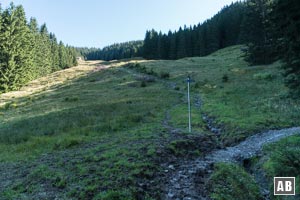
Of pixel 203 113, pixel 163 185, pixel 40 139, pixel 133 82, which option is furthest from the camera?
pixel 133 82

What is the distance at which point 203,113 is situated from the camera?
23.7m

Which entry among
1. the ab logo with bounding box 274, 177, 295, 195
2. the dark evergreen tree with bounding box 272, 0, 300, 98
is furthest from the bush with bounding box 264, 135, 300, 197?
the dark evergreen tree with bounding box 272, 0, 300, 98

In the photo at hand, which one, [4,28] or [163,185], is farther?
[4,28]

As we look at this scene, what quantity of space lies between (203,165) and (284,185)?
3.42 meters

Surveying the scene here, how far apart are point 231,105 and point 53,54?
94071 millimetres

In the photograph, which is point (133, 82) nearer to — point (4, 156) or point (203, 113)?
point (203, 113)

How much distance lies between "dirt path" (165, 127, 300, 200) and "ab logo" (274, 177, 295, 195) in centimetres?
258

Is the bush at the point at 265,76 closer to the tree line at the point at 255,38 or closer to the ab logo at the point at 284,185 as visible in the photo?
the tree line at the point at 255,38

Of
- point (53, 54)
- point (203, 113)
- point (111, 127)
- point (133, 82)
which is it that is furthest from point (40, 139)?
point (53, 54)

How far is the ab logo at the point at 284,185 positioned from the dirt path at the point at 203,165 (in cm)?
258

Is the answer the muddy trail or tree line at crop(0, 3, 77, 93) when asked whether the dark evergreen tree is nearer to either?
the muddy trail

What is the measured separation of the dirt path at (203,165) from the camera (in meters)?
9.83

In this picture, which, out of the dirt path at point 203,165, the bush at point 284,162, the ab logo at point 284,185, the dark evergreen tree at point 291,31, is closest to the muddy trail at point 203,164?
the dirt path at point 203,165

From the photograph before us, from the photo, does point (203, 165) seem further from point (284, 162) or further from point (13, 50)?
point (13, 50)
